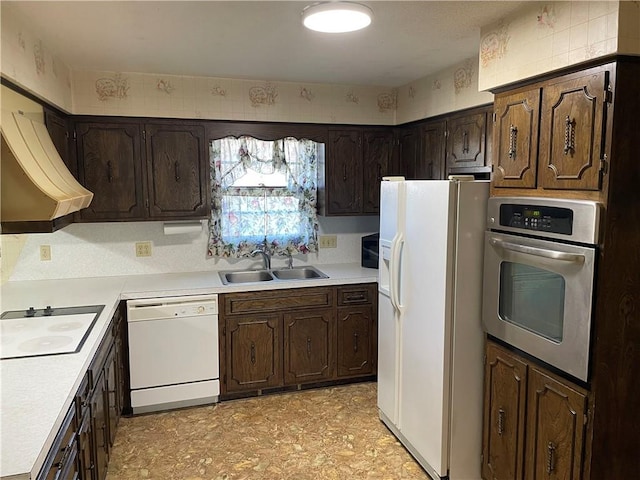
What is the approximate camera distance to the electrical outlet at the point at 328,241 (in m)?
4.30

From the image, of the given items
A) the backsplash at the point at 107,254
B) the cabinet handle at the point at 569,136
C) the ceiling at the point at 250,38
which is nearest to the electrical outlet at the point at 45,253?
the backsplash at the point at 107,254

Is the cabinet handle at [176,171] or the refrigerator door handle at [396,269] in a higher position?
the cabinet handle at [176,171]

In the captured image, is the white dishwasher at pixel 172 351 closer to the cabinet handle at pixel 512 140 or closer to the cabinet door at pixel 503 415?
the cabinet door at pixel 503 415

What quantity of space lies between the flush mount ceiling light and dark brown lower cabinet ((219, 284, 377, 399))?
77.6 inches

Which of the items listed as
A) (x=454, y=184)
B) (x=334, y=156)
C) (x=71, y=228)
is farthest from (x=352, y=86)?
(x=71, y=228)

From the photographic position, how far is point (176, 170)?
142 inches

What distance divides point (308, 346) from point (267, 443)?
844 mm

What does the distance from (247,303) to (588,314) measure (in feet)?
7.54

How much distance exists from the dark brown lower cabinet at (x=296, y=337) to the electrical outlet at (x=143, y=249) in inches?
34.6

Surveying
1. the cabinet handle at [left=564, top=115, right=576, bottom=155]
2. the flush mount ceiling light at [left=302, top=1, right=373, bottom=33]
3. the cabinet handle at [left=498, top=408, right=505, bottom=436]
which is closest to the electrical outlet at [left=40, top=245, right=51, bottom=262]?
the flush mount ceiling light at [left=302, top=1, right=373, bottom=33]

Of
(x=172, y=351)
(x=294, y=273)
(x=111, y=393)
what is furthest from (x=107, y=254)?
(x=294, y=273)

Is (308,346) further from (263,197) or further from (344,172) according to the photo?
(344,172)

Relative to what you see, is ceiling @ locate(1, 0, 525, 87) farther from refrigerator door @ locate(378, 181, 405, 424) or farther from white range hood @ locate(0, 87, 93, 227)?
refrigerator door @ locate(378, 181, 405, 424)

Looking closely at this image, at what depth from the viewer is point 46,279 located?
3678 mm
